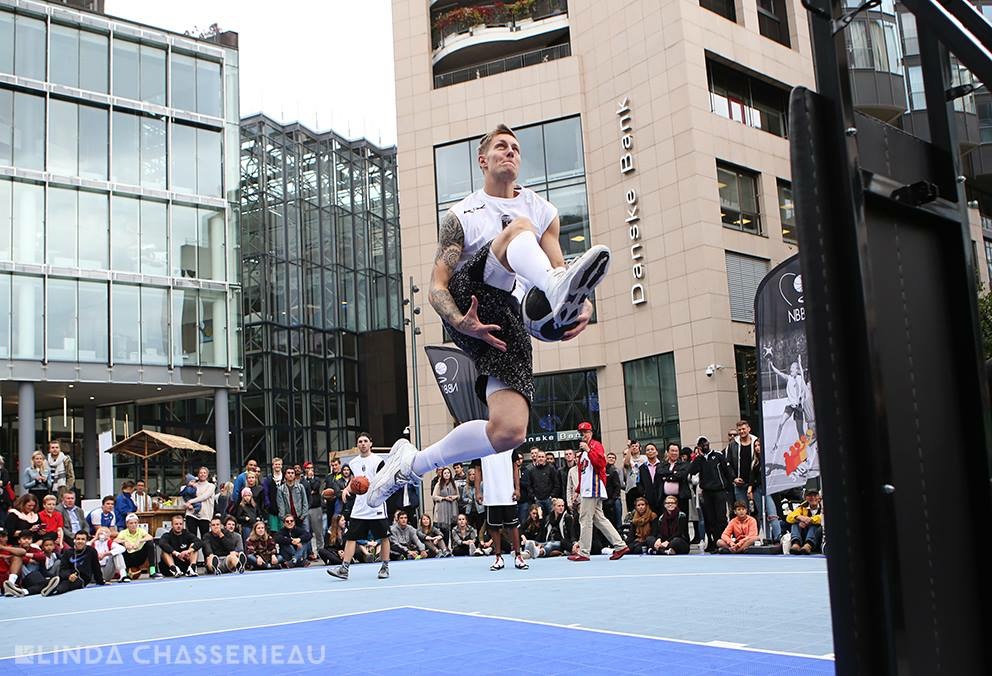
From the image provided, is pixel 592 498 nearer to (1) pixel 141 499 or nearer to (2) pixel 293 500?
(2) pixel 293 500

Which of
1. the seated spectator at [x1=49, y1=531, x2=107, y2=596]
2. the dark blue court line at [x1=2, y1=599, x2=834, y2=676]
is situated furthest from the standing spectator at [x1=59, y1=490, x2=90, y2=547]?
the dark blue court line at [x1=2, y1=599, x2=834, y2=676]

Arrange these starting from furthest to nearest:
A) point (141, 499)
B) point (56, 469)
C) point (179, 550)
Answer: point (141, 499) < point (56, 469) < point (179, 550)

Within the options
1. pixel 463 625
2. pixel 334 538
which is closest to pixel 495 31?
pixel 334 538

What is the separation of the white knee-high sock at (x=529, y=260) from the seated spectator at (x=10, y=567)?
11.5 meters

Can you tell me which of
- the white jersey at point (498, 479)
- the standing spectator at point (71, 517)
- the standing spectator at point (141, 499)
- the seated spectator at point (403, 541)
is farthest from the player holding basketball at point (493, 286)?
the standing spectator at point (141, 499)

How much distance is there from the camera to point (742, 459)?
1449cm

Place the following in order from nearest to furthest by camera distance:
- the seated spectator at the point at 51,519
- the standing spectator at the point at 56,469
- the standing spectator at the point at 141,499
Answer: the seated spectator at the point at 51,519 < the standing spectator at the point at 56,469 < the standing spectator at the point at 141,499

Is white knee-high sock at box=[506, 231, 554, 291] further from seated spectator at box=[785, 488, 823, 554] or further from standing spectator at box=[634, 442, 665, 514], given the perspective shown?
standing spectator at box=[634, 442, 665, 514]

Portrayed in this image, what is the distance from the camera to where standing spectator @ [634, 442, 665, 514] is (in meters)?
15.3

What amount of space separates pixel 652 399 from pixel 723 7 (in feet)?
40.0

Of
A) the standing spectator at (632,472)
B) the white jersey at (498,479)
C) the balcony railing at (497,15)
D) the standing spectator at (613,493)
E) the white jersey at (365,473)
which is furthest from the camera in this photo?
the balcony railing at (497,15)

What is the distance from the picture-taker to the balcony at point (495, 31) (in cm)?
3145

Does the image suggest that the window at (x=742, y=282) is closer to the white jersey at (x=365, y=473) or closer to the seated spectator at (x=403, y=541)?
the seated spectator at (x=403, y=541)

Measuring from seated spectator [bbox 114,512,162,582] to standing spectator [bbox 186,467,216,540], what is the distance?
89 cm
